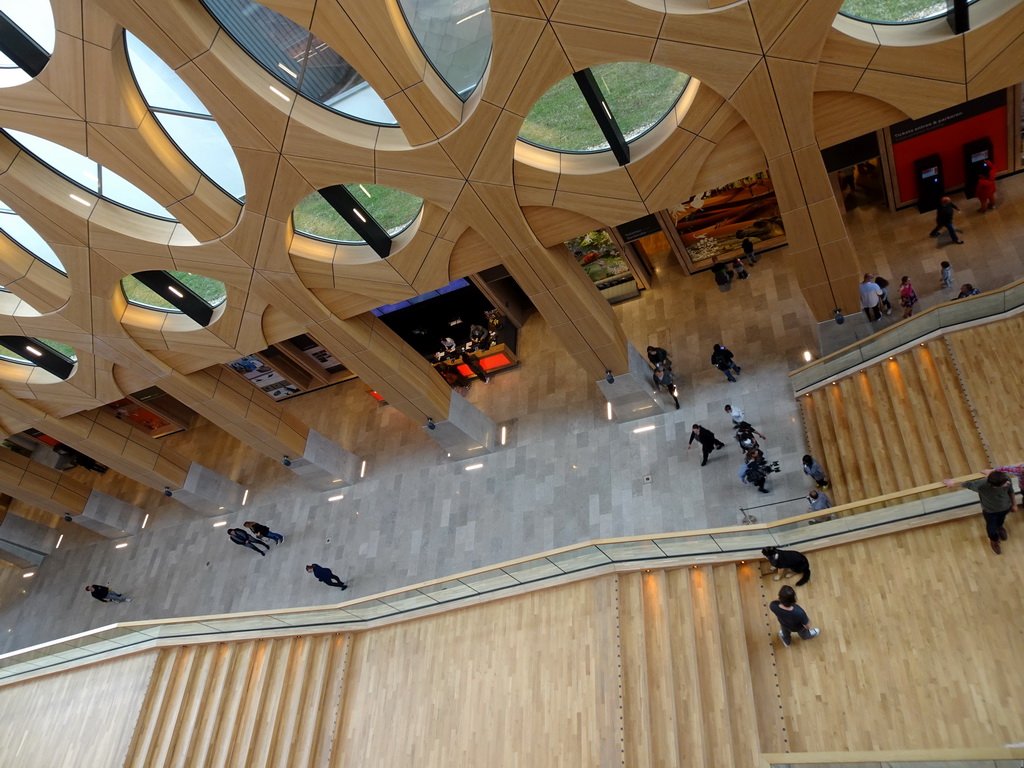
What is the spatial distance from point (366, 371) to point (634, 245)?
25.1ft

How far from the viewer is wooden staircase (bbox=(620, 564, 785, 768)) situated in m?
9.14

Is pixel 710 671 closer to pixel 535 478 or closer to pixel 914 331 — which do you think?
pixel 914 331

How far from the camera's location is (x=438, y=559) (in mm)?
16516

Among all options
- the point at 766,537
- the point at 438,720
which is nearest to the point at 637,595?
the point at 766,537

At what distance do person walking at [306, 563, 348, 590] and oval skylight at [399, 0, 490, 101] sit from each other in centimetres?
1095

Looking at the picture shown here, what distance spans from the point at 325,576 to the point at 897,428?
12.3 metres

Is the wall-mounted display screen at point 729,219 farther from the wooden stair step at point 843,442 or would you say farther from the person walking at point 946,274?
the wooden stair step at point 843,442

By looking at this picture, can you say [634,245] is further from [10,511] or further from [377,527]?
[10,511]

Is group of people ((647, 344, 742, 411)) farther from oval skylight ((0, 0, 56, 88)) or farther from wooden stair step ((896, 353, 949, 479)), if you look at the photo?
oval skylight ((0, 0, 56, 88))

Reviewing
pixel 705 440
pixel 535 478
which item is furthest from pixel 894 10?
pixel 535 478

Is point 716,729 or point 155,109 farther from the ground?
point 155,109

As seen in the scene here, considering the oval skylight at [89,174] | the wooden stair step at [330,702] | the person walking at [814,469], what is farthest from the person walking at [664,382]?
the oval skylight at [89,174]

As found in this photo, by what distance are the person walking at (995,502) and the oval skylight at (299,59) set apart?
939 centimetres

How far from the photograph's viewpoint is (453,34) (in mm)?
9758
